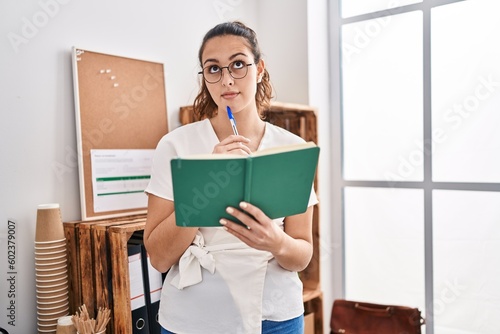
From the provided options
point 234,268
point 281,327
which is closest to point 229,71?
point 234,268

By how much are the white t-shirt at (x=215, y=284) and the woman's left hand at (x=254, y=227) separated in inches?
6.3

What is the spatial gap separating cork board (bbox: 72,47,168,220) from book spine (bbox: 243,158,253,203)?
40.4 inches

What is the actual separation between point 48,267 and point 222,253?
758 millimetres

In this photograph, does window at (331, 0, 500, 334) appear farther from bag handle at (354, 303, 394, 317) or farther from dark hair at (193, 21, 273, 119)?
dark hair at (193, 21, 273, 119)

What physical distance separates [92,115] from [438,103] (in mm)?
1698

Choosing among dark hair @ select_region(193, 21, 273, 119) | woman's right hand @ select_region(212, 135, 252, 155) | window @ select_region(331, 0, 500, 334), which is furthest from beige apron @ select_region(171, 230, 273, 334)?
window @ select_region(331, 0, 500, 334)

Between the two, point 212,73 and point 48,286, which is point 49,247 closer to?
point 48,286

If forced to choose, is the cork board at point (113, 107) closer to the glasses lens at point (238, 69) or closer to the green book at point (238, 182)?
the glasses lens at point (238, 69)

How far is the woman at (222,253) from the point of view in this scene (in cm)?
112

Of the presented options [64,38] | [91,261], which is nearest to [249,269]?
[91,261]

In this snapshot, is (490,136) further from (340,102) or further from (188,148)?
(188,148)

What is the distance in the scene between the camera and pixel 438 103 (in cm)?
234

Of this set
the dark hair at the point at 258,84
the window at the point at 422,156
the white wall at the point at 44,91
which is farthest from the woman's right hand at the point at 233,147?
the window at the point at 422,156

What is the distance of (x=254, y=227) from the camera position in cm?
97
